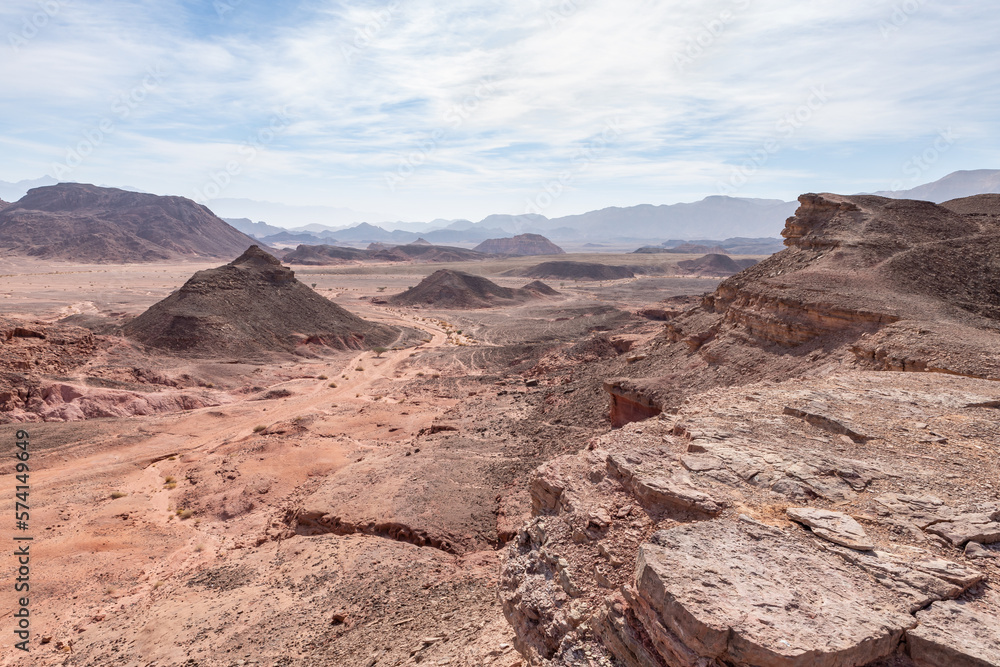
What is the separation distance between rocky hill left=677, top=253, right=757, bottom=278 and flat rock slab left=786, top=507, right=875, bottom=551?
123911 millimetres

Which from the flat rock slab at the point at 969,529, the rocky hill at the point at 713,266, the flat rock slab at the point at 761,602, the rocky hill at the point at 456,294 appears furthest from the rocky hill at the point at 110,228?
the flat rock slab at the point at 969,529

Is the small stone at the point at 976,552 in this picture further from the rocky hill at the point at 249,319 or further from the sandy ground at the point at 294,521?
the rocky hill at the point at 249,319

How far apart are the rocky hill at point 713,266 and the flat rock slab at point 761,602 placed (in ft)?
410

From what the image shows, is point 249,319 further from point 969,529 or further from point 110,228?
point 110,228

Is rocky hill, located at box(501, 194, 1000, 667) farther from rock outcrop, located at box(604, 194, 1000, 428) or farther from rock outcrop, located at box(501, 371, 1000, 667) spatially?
rock outcrop, located at box(604, 194, 1000, 428)

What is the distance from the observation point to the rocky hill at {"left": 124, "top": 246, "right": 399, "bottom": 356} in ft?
110

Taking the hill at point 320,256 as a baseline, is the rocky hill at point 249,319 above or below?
below

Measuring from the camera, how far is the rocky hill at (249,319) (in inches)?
1315

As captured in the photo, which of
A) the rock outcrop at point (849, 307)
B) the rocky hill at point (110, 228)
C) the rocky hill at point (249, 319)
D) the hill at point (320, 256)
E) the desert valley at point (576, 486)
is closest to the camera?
the desert valley at point (576, 486)

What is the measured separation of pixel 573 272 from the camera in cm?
11550

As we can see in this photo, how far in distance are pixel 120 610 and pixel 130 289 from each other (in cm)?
7443

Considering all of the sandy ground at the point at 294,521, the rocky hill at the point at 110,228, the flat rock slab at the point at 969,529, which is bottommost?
the sandy ground at the point at 294,521

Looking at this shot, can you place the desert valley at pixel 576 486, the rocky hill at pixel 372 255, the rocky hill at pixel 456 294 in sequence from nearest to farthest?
the desert valley at pixel 576 486
the rocky hill at pixel 456 294
the rocky hill at pixel 372 255

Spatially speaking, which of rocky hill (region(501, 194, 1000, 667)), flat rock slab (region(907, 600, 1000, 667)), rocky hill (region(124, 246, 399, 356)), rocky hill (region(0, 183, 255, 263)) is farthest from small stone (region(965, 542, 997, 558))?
rocky hill (region(0, 183, 255, 263))
